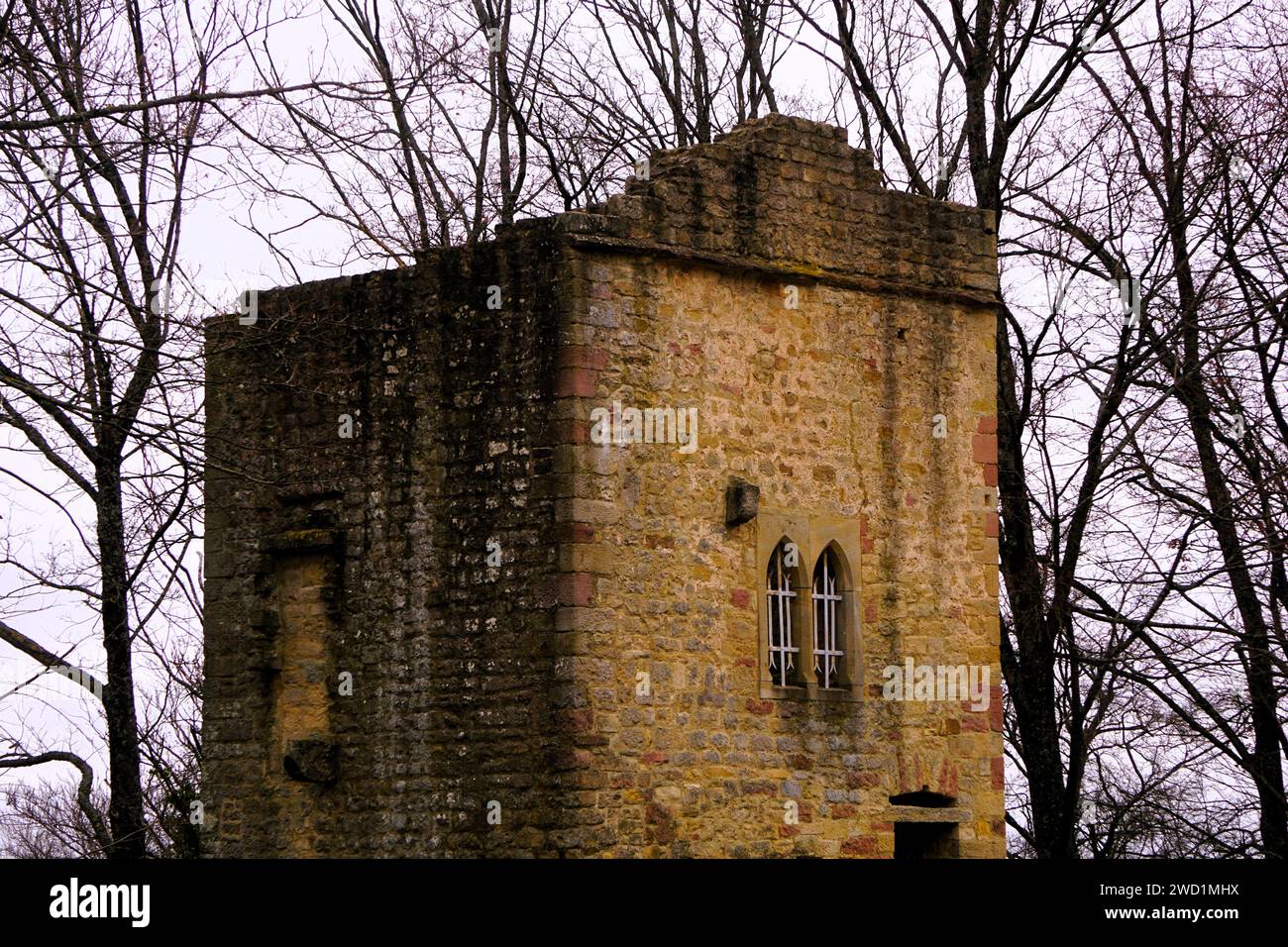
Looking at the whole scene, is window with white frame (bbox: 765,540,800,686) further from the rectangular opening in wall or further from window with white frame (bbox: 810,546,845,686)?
the rectangular opening in wall

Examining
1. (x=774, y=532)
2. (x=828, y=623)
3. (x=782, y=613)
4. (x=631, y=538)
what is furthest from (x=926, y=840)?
(x=631, y=538)

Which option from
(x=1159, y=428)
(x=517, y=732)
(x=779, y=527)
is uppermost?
(x=1159, y=428)

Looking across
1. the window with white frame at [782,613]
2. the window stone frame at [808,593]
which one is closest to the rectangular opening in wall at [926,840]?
the window stone frame at [808,593]

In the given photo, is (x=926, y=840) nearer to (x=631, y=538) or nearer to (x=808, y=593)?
(x=808, y=593)

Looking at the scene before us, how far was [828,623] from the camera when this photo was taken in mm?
16281

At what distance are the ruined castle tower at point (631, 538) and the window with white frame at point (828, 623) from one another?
22 mm

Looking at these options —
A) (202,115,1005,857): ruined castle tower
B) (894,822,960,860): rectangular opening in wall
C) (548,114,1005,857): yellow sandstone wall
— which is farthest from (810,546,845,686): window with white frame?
(894,822,960,860): rectangular opening in wall

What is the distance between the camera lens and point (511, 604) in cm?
1522

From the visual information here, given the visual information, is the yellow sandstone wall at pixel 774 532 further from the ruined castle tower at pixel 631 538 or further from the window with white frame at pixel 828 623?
the window with white frame at pixel 828 623

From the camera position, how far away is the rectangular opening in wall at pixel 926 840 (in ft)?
54.6

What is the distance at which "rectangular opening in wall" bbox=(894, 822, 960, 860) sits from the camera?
54.6ft
